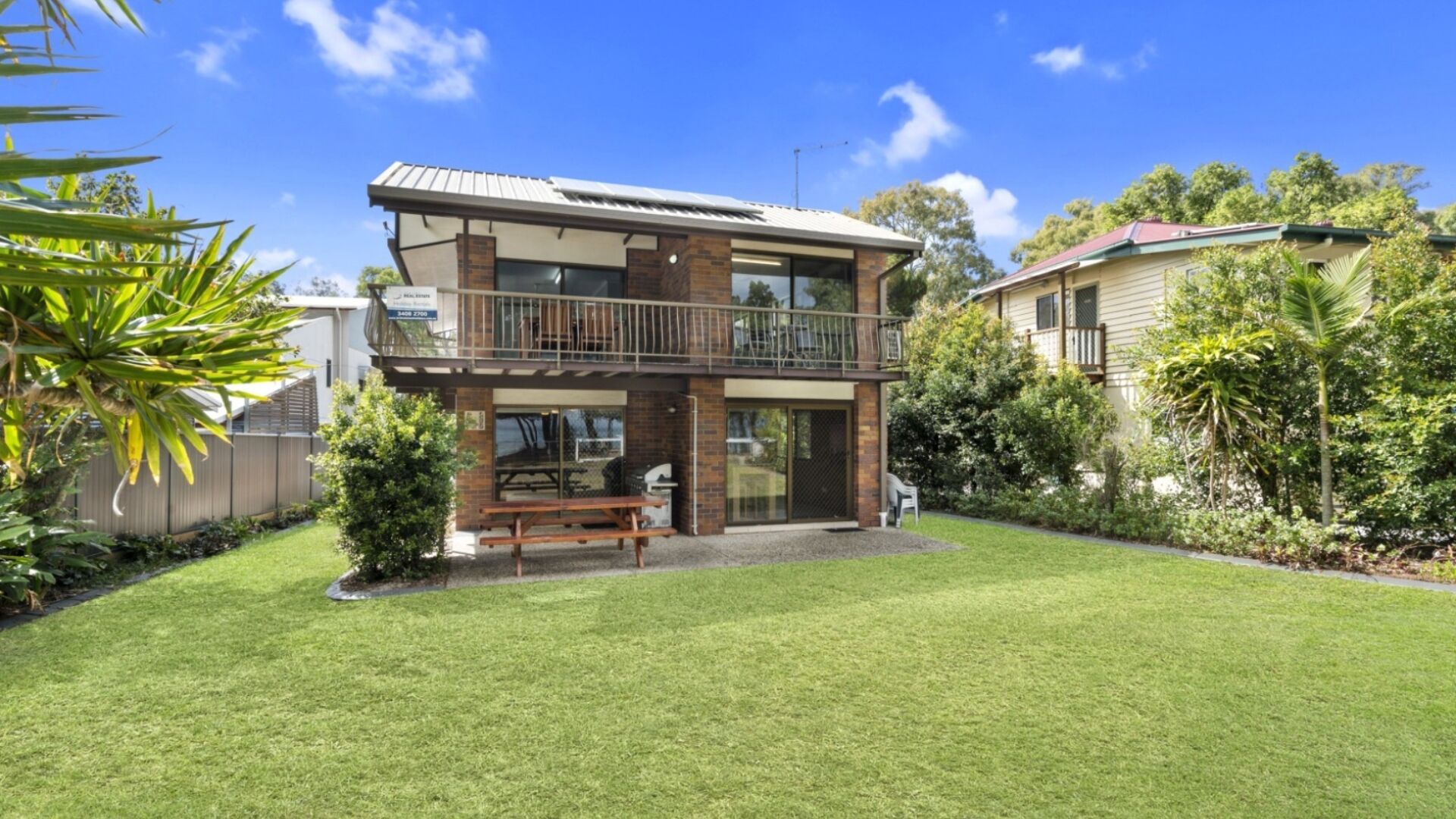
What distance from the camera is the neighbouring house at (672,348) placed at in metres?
9.41

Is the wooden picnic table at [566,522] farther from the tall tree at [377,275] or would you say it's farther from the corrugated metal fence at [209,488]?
the tall tree at [377,275]

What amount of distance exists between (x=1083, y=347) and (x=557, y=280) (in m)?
12.3

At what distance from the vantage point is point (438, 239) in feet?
33.4

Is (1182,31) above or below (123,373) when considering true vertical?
above

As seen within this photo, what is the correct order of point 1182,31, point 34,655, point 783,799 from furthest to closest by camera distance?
point 1182,31
point 34,655
point 783,799

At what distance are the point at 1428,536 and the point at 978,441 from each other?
6273 mm

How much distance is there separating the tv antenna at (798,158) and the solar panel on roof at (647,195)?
369cm

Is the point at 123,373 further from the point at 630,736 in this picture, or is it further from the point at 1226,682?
the point at 1226,682

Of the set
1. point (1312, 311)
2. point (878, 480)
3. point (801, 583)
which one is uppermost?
point (1312, 311)

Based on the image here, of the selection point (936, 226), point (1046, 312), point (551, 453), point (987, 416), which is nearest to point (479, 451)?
point (551, 453)

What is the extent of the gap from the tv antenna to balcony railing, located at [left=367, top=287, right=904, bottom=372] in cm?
598

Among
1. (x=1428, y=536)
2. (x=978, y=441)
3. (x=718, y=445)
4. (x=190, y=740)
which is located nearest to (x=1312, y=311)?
(x=1428, y=536)

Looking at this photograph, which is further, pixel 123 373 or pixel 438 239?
pixel 438 239

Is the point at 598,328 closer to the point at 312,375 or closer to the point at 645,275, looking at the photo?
the point at 645,275
